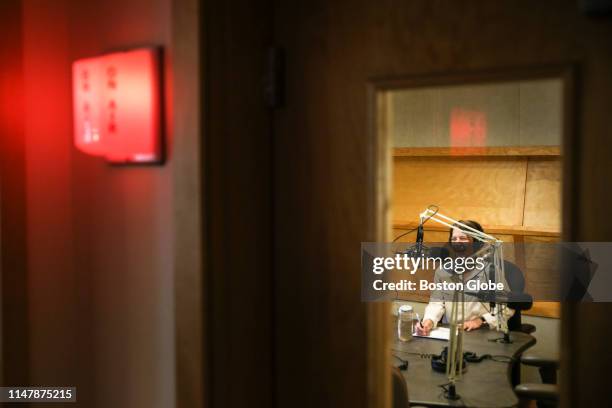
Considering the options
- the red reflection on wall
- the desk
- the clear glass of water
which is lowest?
the desk

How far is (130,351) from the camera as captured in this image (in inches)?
68.0

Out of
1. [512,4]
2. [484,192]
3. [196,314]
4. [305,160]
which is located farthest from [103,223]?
[484,192]

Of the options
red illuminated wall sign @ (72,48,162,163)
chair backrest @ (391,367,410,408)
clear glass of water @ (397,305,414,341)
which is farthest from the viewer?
clear glass of water @ (397,305,414,341)

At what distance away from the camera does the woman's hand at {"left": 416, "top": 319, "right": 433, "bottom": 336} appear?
14.4 feet

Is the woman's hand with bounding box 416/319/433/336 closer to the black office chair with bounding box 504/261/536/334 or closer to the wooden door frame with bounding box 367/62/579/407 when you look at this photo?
the black office chair with bounding box 504/261/536/334

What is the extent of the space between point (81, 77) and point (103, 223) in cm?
44

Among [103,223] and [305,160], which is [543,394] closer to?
[305,160]

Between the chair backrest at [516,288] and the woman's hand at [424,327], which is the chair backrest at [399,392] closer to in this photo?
the woman's hand at [424,327]

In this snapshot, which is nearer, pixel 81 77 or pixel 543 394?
pixel 81 77

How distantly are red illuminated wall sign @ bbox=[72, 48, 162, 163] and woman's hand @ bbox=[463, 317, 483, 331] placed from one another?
3.57 m

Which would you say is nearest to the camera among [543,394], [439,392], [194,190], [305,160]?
[194,190]

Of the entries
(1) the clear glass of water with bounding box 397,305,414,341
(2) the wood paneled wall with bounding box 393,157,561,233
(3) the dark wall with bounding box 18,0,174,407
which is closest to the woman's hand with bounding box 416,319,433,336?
(1) the clear glass of water with bounding box 397,305,414,341

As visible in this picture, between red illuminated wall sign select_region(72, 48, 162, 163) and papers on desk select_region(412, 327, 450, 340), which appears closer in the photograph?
red illuminated wall sign select_region(72, 48, 162, 163)

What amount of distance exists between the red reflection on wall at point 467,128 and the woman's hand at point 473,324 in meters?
1.65
